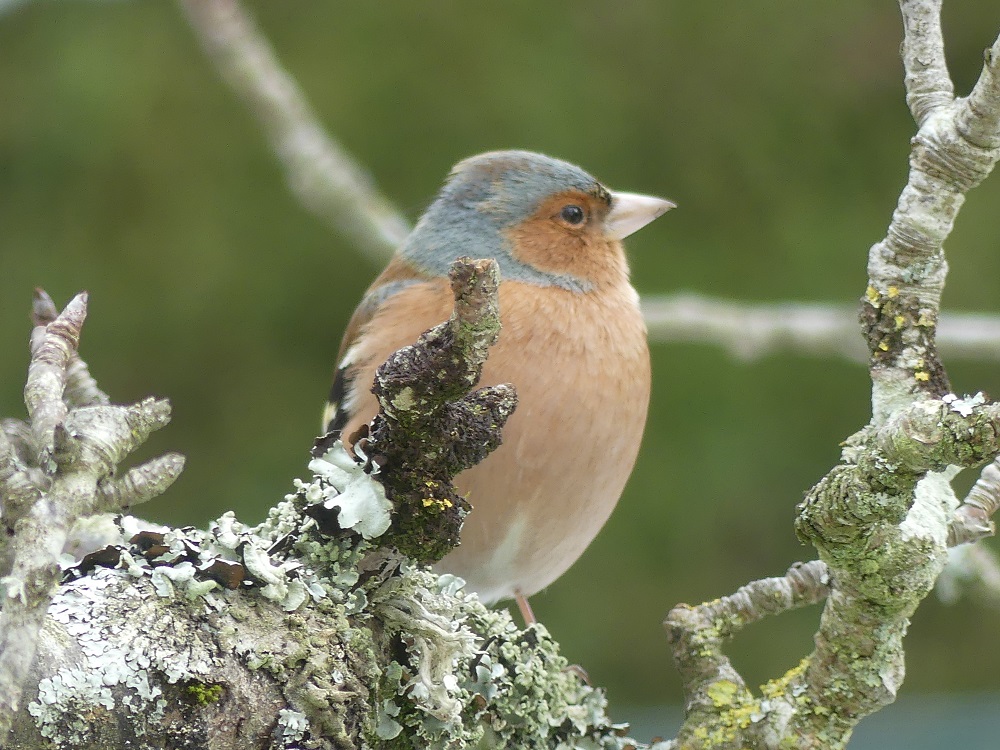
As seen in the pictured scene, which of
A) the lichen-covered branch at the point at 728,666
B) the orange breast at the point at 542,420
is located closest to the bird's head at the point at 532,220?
the orange breast at the point at 542,420

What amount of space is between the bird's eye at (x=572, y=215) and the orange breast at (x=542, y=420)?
26cm

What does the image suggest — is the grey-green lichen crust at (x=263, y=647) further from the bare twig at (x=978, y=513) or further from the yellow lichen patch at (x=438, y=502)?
the bare twig at (x=978, y=513)

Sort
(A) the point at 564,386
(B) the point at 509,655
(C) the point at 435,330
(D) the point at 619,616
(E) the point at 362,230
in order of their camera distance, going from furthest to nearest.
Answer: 1. (D) the point at 619,616
2. (E) the point at 362,230
3. (A) the point at 564,386
4. (B) the point at 509,655
5. (C) the point at 435,330

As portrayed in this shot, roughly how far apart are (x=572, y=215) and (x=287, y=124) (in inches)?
45.1

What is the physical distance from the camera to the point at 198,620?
4.33ft

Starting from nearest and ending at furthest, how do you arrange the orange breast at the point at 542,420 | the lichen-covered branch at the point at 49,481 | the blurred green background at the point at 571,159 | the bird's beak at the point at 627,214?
the lichen-covered branch at the point at 49,481, the orange breast at the point at 542,420, the bird's beak at the point at 627,214, the blurred green background at the point at 571,159

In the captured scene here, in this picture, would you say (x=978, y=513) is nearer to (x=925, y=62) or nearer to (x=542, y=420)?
(x=925, y=62)

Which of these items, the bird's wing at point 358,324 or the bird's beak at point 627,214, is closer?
the bird's wing at point 358,324

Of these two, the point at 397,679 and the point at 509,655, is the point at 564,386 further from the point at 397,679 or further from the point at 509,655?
the point at 397,679

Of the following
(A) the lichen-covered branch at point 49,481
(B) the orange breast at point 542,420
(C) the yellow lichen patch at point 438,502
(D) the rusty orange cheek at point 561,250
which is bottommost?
(A) the lichen-covered branch at point 49,481

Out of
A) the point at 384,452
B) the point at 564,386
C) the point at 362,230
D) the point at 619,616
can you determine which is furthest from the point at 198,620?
the point at 619,616

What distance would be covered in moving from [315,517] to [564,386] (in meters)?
0.87

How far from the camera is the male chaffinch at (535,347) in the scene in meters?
2.22

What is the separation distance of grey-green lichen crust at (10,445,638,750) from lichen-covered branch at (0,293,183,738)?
0.15 meters
